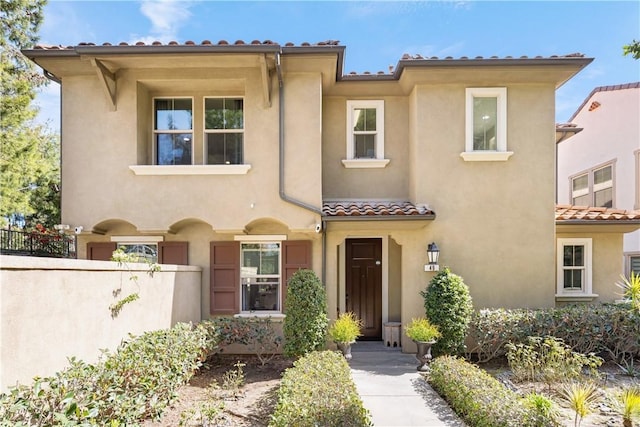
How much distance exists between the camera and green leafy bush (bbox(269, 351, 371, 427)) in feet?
15.5

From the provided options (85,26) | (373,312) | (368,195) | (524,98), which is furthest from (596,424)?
(85,26)

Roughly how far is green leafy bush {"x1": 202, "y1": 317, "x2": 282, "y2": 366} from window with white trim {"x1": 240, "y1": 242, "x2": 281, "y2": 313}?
93cm

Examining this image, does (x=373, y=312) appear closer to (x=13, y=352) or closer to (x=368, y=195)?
(x=368, y=195)

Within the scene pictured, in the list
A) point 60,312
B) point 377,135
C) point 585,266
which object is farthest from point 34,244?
point 585,266

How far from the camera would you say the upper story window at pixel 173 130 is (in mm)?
10000

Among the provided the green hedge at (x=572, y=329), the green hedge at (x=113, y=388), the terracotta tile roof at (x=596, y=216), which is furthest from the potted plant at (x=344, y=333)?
the terracotta tile roof at (x=596, y=216)

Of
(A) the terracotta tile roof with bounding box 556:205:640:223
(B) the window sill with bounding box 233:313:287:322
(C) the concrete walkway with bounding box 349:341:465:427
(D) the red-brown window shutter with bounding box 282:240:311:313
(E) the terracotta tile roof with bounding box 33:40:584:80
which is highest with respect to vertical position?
(E) the terracotta tile roof with bounding box 33:40:584:80

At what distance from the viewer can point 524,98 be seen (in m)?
9.95

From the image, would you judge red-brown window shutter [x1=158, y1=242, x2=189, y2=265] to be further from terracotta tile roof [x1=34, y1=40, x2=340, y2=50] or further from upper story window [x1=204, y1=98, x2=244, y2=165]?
terracotta tile roof [x1=34, y1=40, x2=340, y2=50]

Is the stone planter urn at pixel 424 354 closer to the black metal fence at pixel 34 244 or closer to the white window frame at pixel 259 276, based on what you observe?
the white window frame at pixel 259 276

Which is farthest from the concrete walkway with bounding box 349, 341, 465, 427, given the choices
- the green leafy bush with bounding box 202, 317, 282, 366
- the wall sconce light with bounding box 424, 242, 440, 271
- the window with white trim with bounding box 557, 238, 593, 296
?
the window with white trim with bounding box 557, 238, 593, 296

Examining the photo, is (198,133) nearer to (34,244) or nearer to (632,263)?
(34,244)

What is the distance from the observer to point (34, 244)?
14.8m

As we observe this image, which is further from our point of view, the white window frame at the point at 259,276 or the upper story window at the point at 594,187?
the upper story window at the point at 594,187
